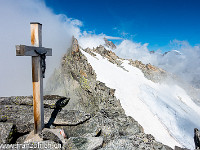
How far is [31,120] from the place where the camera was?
5.59 metres

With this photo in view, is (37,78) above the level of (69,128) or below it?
above

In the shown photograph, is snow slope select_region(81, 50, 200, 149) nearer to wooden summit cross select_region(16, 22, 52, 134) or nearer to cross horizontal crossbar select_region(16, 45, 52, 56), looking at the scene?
wooden summit cross select_region(16, 22, 52, 134)

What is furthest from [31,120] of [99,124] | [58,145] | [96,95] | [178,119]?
[178,119]

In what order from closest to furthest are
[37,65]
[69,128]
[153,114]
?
1. [37,65]
2. [69,128]
3. [153,114]

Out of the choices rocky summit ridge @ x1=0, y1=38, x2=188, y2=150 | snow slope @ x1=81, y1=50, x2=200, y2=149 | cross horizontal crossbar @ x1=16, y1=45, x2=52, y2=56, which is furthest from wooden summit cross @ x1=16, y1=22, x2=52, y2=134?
snow slope @ x1=81, y1=50, x2=200, y2=149

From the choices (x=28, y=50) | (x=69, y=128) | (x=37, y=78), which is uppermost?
(x=28, y=50)

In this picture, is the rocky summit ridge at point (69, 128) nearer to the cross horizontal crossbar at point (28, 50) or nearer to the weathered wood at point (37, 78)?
the weathered wood at point (37, 78)

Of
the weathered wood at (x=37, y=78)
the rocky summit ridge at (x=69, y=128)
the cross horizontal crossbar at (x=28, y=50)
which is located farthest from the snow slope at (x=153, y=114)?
the cross horizontal crossbar at (x=28, y=50)

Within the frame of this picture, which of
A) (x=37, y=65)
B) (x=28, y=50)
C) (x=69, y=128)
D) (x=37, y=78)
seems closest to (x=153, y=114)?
(x=69, y=128)

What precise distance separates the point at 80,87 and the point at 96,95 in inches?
106

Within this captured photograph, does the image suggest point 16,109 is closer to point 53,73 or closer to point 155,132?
point 53,73

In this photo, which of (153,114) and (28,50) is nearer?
(28,50)

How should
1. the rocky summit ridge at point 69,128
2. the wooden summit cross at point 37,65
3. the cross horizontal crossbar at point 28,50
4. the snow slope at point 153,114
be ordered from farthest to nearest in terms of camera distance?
the snow slope at point 153,114
the wooden summit cross at point 37,65
the rocky summit ridge at point 69,128
the cross horizontal crossbar at point 28,50

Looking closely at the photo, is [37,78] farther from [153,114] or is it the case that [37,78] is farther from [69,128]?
[153,114]
